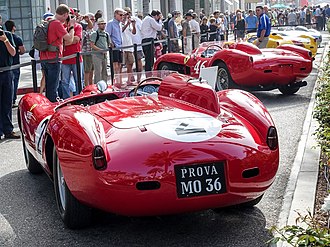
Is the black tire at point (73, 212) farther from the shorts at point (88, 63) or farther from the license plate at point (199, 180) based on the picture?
the shorts at point (88, 63)

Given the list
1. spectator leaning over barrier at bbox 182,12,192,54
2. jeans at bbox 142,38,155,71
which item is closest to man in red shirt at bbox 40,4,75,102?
jeans at bbox 142,38,155,71

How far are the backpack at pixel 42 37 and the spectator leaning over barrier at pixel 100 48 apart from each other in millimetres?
2896

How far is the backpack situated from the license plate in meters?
6.69

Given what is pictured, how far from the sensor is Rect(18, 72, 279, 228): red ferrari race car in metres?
4.36

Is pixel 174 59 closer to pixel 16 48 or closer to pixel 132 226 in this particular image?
pixel 16 48

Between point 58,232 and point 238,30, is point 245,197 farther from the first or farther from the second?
point 238,30

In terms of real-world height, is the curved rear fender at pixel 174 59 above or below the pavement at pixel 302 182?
above

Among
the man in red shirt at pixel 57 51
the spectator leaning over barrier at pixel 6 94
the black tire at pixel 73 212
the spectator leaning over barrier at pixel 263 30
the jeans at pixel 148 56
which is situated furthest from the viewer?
the spectator leaning over barrier at pixel 263 30

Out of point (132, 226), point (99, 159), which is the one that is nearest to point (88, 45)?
point (132, 226)

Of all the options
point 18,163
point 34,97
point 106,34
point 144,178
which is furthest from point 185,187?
point 106,34

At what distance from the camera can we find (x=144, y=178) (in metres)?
4.33

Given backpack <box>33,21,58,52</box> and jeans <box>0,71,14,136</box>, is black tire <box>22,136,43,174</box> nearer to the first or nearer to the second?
jeans <box>0,71,14,136</box>

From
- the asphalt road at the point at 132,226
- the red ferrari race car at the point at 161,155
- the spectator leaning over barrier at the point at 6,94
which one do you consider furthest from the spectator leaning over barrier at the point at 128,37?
the red ferrari race car at the point at 161,155

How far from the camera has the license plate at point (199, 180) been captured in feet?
14.3
